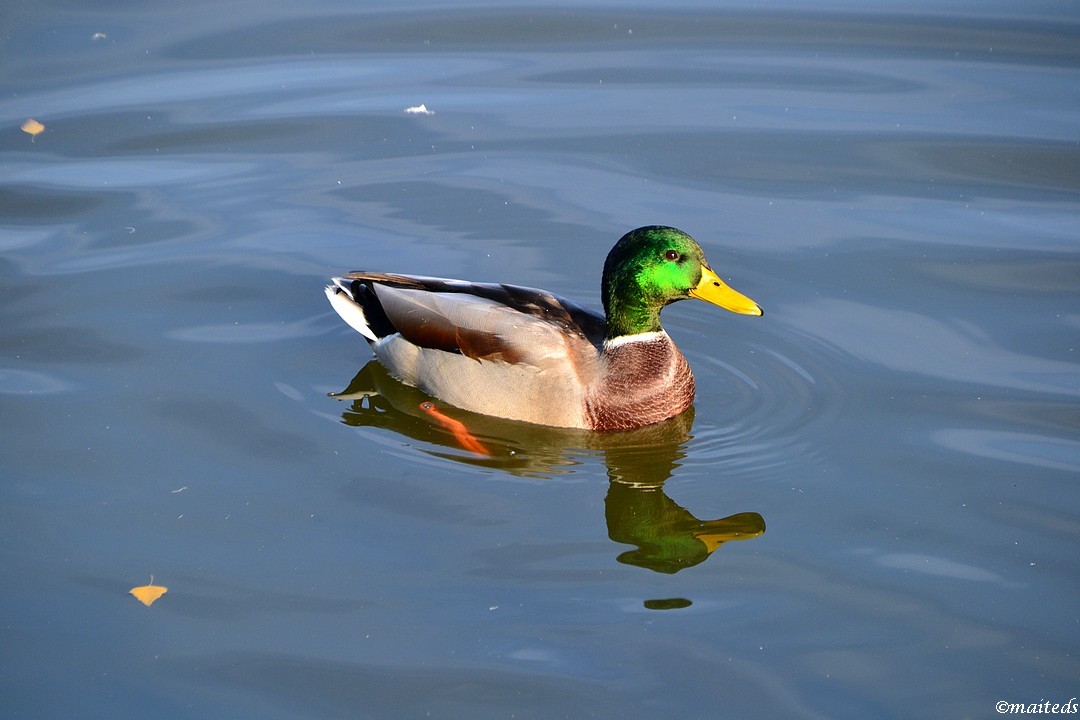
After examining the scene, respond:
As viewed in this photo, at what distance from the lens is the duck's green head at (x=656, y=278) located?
22.2ft

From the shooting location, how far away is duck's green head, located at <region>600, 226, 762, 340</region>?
22.2 ft

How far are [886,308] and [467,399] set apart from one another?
105 inches

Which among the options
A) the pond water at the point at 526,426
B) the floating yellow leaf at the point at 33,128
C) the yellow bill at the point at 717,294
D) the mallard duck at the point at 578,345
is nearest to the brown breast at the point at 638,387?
the mallard duck at the point at 578,345

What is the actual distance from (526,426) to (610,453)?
486 mm

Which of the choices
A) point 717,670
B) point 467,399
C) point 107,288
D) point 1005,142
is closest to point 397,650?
point 717,670

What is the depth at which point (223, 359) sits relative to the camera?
24.4ft

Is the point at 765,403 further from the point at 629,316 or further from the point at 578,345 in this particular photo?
the point at 578,345

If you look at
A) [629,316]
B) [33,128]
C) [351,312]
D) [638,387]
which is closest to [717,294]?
[629,316]

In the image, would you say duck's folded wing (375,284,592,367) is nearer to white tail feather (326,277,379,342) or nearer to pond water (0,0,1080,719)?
white tail feather (326,277,379,342)

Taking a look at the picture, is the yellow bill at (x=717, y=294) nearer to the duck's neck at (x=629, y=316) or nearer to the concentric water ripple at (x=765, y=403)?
the duck's neck at (x=629, y=316)

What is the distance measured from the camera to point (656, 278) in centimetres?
685

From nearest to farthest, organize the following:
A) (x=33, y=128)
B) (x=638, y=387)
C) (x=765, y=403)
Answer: (x=638, y=387), (x=765, y=403), (x=33, y=128)

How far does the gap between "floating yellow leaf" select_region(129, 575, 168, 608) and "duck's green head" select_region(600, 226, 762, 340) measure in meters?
2.74

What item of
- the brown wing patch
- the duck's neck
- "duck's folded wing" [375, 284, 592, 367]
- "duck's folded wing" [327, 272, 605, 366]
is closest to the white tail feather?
"duck's folded wing" [327, 272, 605, 366]
